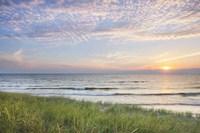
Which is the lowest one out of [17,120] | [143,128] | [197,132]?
[197,132]

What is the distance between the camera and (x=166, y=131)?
5922mm

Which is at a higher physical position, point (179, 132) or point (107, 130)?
point (107, 130)

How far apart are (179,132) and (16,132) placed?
4.42 meters

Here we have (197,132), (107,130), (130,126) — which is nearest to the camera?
(107,130)

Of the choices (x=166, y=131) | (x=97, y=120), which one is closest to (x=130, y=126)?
(x=97, y=120)

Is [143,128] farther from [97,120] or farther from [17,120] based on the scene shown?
[17,120]

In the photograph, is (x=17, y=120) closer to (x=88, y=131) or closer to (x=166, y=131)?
(x=88, y=131)

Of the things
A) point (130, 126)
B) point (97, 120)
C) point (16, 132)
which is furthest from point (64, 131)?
point (130, 126)

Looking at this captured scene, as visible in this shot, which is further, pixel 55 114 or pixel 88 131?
pixel 55 114

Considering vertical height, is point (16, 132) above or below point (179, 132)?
above

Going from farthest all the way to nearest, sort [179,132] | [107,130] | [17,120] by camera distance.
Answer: [179,132], [107,130], [17,120]

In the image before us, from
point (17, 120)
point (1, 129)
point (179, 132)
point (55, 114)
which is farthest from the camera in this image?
point (179, 132)

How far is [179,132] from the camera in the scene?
6.37 metres

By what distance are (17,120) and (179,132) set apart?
4.38 m
